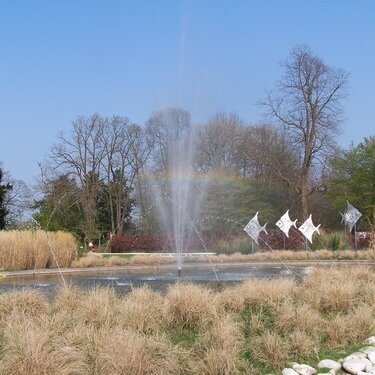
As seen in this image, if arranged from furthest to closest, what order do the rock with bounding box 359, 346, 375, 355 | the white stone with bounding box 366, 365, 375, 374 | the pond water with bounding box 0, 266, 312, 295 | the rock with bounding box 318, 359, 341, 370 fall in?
the pond water with bounding box 0, 266, 312, 295, the rock with bounding box 359, 346, 375, 355, the rock with bounding box 318, 359, 341, 370, the white stone with bounding box 366, 365, 375, 374

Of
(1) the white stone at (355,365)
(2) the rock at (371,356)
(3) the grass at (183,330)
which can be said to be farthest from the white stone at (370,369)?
(3) the grass at (183,330)

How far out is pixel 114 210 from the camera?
49.8 meters

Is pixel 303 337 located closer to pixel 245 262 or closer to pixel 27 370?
pixel 27 370

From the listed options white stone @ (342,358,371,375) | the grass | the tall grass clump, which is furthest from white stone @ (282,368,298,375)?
the tall grass clump

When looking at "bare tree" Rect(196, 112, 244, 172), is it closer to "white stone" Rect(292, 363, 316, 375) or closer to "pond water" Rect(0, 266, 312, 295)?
"pond water" Rect(0, 266, 312, 295)

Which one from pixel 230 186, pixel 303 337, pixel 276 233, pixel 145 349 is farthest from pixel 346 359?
pixel 230 186

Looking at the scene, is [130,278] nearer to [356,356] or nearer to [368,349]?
[368,349]

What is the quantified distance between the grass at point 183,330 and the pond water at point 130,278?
3.55 m

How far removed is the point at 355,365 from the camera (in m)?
5.60

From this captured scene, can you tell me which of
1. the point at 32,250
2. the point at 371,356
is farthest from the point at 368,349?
the point at 32,250

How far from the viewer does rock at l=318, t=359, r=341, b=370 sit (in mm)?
5645

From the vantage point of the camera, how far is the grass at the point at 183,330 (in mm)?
4941

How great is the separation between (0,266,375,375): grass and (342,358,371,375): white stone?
32 cm

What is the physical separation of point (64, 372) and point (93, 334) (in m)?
1.18
